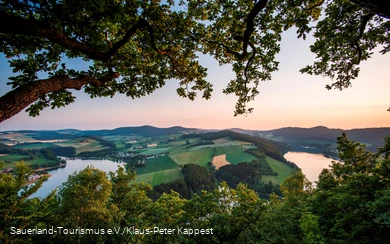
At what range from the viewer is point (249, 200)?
42.0 ft

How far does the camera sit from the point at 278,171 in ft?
323

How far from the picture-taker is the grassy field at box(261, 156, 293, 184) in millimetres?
86869

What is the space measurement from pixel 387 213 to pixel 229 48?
340 inches

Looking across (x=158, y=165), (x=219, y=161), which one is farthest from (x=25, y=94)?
(x=219, y=161)

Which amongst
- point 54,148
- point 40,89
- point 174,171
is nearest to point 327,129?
point 174,171

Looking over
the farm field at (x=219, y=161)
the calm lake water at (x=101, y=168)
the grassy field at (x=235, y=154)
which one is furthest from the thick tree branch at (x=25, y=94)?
the grassy field at (x=235, y=154)

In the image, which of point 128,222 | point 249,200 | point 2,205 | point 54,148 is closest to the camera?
point 2,205

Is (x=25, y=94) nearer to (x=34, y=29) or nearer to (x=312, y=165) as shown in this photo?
(x=34, y=29)

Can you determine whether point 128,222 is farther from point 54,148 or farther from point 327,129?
point 327,129

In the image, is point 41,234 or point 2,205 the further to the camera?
point 41,234

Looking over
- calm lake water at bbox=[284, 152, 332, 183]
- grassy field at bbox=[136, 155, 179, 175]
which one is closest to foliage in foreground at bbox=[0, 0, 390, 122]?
calm lake water at bbox=[284, 152, 332, 183]

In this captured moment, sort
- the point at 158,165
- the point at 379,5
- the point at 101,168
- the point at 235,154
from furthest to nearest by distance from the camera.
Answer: the point at 235,154, the point at 158,165, the point at 101,168, the point at 379,5

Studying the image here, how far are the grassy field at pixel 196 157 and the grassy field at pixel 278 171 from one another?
37634 millimetres

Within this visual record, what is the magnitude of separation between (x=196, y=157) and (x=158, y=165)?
27.0 m
